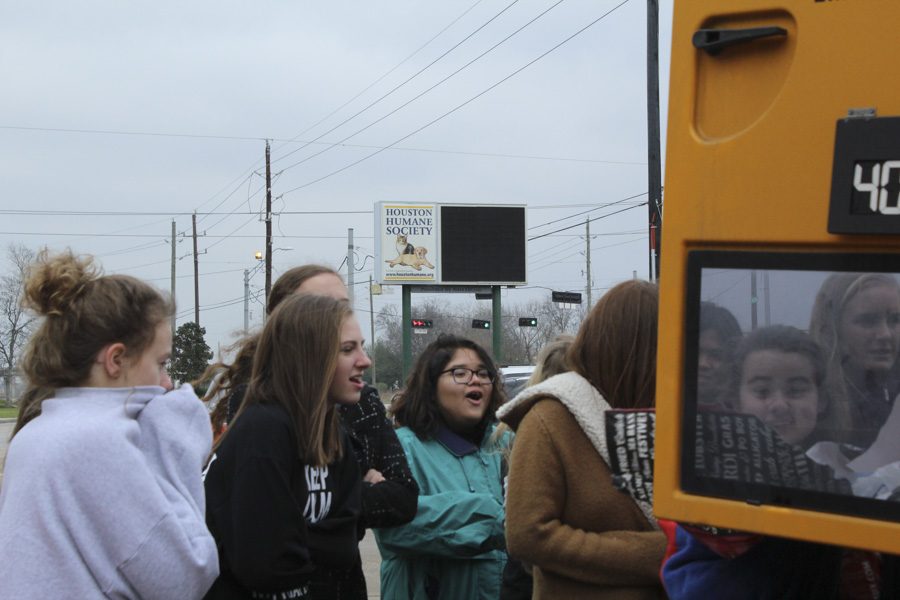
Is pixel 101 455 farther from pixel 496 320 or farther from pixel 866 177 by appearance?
pixel 496 320

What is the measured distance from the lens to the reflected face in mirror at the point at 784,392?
1766 mm

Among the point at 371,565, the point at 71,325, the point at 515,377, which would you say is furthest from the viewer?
the point at 515,377

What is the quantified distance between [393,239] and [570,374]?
37.3m

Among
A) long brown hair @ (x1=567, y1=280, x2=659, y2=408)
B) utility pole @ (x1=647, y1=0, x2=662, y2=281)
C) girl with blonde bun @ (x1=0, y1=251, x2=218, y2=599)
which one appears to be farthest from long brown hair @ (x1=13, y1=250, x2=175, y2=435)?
utility pole @ (x1=647, y1=0, x2=662, y2=281)

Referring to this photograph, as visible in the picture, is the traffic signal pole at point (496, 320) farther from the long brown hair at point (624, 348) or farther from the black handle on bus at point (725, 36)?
the black handle on bus at point (725, 36)

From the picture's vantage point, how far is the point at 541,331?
3061 inches

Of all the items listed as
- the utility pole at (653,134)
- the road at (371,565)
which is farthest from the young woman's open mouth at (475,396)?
the utility pole at (653,134)

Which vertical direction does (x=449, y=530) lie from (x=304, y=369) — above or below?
below

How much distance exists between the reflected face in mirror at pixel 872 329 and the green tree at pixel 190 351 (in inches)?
1355

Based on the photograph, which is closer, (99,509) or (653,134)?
(99,509)

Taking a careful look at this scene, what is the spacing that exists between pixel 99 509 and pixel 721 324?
1532mm

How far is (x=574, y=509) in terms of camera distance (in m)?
2.94

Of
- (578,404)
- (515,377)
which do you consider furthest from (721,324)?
(515,377)

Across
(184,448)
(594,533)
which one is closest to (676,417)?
(594,533)
